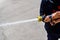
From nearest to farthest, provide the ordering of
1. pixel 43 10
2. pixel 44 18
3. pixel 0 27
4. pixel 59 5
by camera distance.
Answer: pixel 44 18 < pixel 59 5 < pixel 43 10 < pixel 0 27

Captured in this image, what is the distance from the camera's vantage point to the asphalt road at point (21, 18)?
3.11 metres

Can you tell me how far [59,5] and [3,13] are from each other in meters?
2.89

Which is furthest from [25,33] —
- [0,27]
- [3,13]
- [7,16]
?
[3,13]

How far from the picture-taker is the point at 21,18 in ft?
12.5

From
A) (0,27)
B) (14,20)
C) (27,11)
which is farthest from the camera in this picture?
(27,11)

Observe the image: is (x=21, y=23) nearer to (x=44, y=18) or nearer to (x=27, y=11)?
(x=27, y=11)

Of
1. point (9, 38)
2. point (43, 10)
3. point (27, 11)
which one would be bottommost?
point (9, 38)

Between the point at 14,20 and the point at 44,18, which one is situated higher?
the point at 44,18

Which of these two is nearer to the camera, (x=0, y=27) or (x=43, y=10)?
(x=43, y=10)

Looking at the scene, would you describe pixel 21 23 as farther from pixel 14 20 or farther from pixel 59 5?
pixel 59 5

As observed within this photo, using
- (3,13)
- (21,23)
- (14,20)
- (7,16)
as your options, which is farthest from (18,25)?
(3,13)

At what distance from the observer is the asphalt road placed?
10.2ft

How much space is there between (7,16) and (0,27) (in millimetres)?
591

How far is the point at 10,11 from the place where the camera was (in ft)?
13.8
